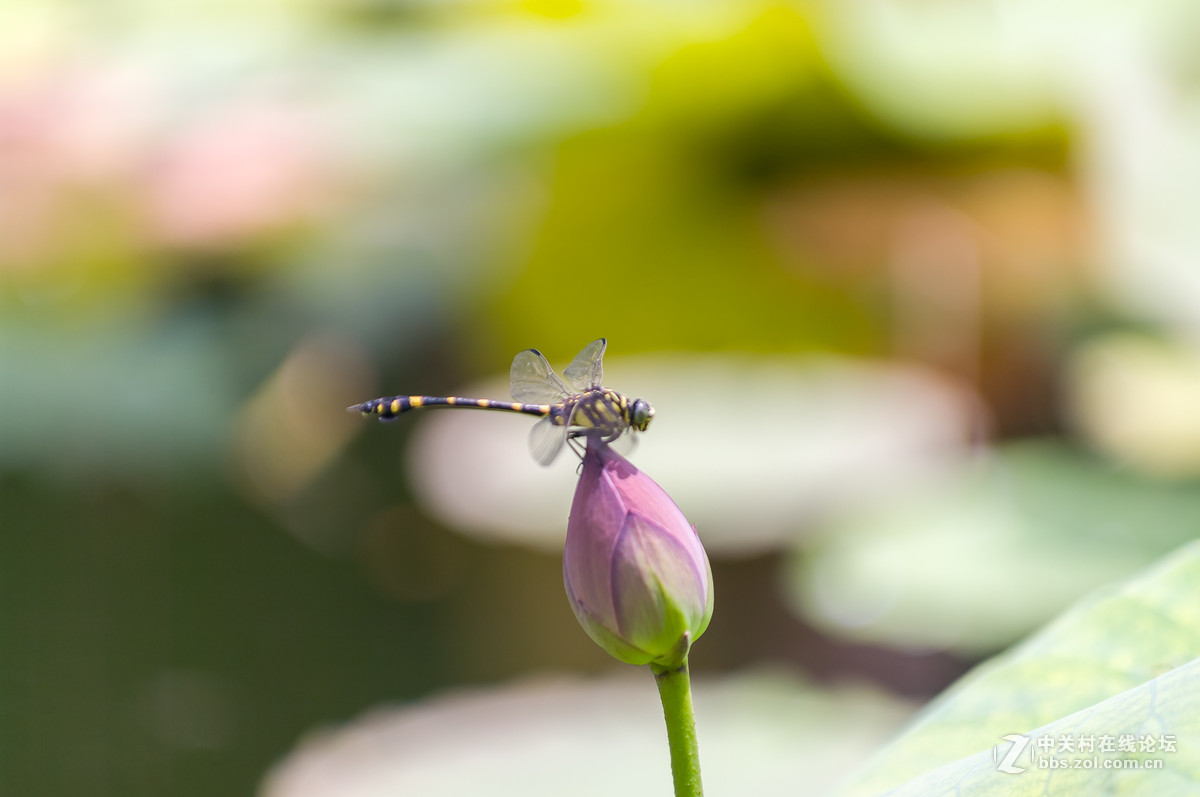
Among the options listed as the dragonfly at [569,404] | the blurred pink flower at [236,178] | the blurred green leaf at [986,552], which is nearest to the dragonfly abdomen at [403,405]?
the dragonfly at [569,404]

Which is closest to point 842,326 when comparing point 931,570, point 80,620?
point 931,570

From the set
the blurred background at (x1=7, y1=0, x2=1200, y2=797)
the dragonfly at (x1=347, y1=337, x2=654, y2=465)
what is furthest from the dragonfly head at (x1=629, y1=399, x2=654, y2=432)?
the blurred background at (x1=7, y1=0, x2=1200, y2=797)

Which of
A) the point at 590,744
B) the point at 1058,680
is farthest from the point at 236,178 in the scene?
the point at 1058,680

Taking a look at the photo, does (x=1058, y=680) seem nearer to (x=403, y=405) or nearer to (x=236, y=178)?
(x=403, y=405)

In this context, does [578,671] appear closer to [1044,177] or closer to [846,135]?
[846,135]

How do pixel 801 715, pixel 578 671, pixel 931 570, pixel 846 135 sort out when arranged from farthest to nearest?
pixel 846 135 < pixel 578 671 < pixel 931 570 < pixel 801 715

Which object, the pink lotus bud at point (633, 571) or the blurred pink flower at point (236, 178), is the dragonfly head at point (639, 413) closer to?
the pink lotus bud at point (633, 571)
